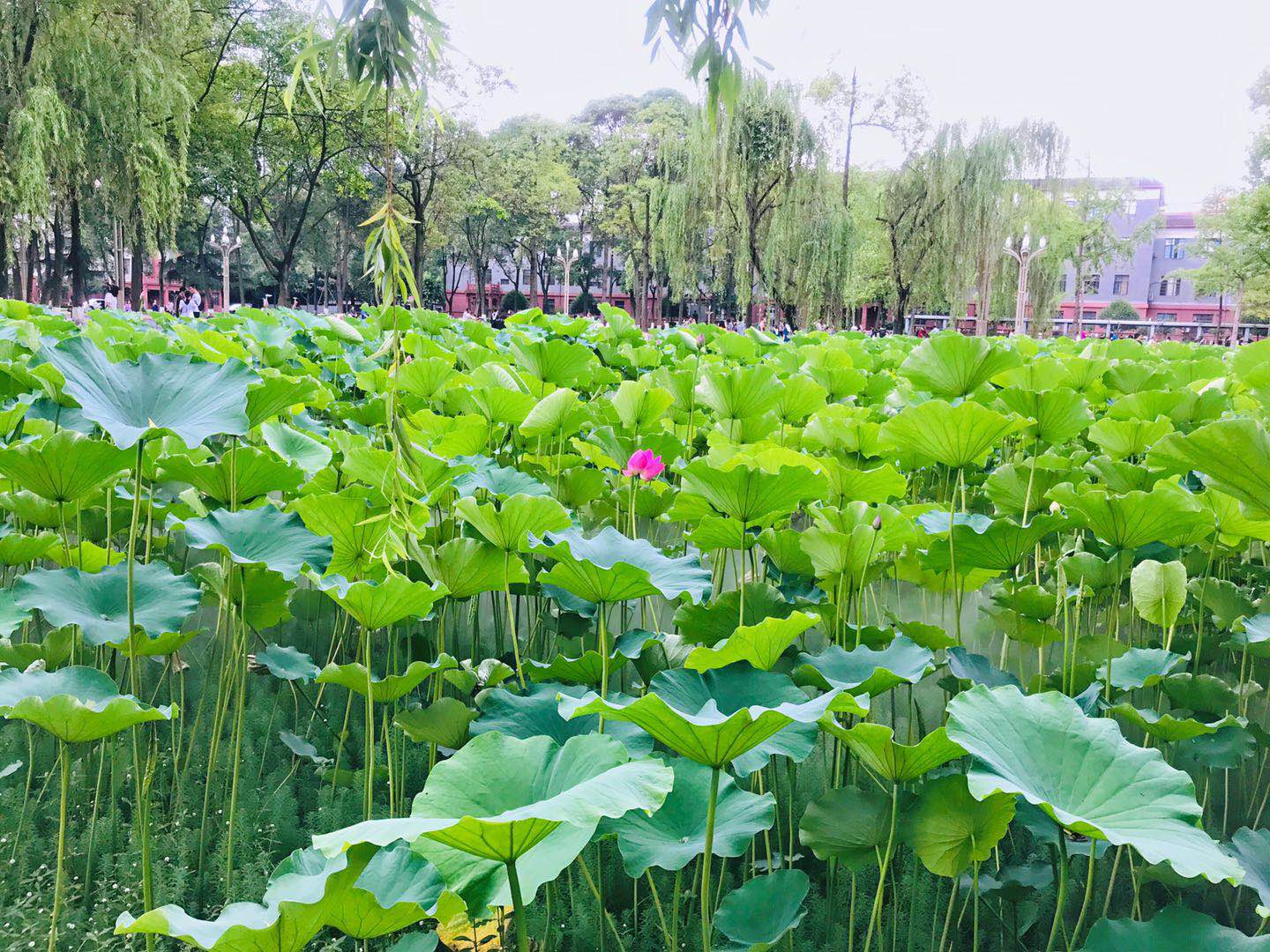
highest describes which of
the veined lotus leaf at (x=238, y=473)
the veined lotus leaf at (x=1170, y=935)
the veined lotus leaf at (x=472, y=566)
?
the veined lotus leaf at (x=238, y=473)

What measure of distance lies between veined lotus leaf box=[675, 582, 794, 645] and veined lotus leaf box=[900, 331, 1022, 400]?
33.1 inches

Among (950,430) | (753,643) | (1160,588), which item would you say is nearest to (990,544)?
(950,430)

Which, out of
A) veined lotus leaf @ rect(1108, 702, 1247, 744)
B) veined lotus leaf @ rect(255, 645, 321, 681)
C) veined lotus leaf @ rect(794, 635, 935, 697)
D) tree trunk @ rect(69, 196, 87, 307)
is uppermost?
tree trunk @ rect(69, 196, 87, 307)

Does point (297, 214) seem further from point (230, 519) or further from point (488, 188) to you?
point (230, 519)

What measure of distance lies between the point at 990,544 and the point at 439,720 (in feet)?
3.47

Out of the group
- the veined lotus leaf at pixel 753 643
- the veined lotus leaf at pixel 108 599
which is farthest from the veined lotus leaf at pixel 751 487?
the veined lotus leaf at pixel 108 599

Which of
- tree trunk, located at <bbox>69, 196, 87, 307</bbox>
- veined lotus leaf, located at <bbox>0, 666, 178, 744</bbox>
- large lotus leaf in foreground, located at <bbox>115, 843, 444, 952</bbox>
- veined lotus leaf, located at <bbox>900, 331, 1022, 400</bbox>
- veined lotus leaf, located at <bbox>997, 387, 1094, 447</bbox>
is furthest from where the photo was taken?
tree trunk, located at <bbox>69, 196, 87, 307</bbox>

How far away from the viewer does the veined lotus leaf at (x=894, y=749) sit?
102 centimetres

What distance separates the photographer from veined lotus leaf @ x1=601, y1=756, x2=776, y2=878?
3.65 ft

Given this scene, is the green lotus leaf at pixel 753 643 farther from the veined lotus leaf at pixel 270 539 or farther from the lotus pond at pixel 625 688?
the veined lotus leaf at pixel 270 539

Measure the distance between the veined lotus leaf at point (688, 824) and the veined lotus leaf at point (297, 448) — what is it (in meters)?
1.15

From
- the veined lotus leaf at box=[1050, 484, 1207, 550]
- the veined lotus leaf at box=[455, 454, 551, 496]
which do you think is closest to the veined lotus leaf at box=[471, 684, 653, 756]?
the veined lotus leaf at box=[455, 454, 551, 496]

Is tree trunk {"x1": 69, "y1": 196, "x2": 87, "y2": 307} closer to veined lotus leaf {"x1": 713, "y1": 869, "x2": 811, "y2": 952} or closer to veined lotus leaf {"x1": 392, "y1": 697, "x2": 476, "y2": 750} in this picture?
veined lotus leaf {"x1": 392, "y1": 697, "x2": 476, "y2": 750}

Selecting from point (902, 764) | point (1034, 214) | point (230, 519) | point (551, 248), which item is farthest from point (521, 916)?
point (551, 248)
